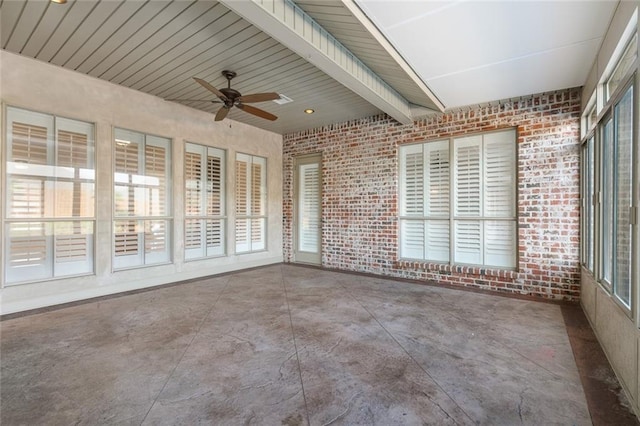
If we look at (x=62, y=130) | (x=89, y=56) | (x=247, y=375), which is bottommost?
(x=247, y=375)

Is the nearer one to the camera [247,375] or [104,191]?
[247,375]

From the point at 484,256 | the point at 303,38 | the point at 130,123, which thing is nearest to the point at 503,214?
the point at 484,256

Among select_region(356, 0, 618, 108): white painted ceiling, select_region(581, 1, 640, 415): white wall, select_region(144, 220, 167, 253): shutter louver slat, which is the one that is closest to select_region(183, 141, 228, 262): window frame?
select_region(144, 220, 167, 253): shutter louver slat

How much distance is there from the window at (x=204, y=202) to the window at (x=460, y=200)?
12.2ft

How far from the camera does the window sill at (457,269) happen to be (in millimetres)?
4730

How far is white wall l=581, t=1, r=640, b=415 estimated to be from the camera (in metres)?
2.01

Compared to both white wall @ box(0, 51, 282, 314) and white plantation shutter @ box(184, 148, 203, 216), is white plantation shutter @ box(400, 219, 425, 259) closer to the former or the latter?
white wall @ box(0, 51, 282, 314)

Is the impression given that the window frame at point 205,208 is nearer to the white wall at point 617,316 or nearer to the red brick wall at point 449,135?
the red brick wall at point 449,135

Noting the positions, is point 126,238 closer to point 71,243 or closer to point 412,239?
point 71,243

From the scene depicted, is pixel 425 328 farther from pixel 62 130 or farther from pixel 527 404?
pixel 62 130

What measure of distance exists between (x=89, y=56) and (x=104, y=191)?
73.5 inches

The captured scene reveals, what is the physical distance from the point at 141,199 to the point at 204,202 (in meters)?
1.18

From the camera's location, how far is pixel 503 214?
4.83m

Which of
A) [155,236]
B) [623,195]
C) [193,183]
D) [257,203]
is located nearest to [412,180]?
[623,195]
